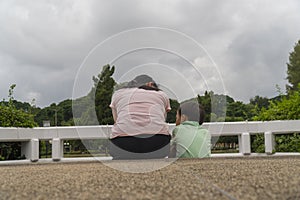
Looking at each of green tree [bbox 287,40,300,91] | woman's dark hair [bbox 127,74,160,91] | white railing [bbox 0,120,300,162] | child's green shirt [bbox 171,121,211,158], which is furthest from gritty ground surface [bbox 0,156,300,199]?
green tree [bbox 287,40,300,91]

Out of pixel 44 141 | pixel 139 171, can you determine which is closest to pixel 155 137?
pixel 139 171

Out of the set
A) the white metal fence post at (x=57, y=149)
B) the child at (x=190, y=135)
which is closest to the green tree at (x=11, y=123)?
the white metal fence post at (x=57, y=149)

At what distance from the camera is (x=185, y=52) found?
4609mm

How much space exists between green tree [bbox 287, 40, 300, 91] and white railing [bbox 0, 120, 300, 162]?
38005mm

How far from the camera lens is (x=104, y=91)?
4.98 m

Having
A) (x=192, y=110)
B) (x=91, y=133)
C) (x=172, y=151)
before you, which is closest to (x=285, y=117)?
→ (x=192, y=110)

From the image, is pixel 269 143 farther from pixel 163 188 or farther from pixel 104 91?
pixel 163 188

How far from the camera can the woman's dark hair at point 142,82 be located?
15.3ft

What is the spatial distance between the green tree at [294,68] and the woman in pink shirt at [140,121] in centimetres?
3996

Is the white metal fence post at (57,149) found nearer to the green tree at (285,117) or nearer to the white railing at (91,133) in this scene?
the white railing at (91,133)

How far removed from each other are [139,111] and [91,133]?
1.44 meters

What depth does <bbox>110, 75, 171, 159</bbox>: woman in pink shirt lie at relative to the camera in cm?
466

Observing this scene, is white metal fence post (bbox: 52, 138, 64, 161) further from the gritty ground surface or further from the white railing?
the gritty ground surface

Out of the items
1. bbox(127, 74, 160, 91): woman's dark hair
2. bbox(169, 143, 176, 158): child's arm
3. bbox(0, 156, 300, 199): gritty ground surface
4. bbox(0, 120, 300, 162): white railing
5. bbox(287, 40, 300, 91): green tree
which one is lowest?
bbox(0, 156, 300, 199): gritty ground surface
